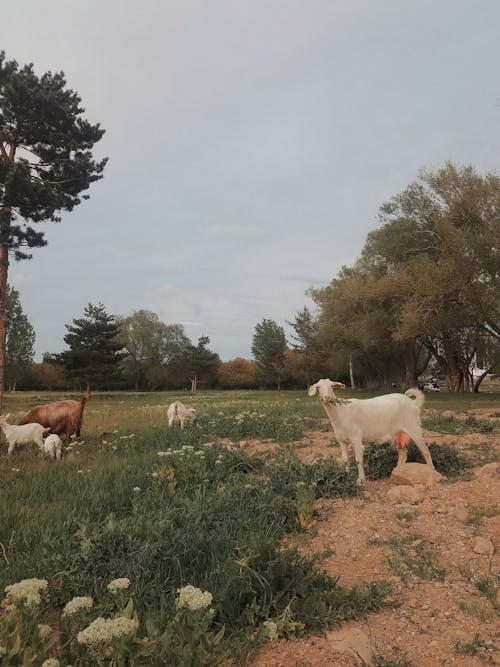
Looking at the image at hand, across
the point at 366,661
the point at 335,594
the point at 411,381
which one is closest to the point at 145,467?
the point at 335,594

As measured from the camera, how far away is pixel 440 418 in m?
13.8

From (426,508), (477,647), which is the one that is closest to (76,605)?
(477,647)

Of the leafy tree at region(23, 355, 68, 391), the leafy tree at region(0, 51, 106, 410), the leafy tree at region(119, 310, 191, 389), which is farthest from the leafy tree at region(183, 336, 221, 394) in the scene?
the leafy tree at region(0, 51, 106, 410)

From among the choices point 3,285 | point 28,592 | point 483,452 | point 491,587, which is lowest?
point 491,587

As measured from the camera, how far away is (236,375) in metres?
81.8

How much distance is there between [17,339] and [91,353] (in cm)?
1470

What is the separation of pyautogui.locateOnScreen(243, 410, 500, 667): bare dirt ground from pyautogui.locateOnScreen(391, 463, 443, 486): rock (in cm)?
17

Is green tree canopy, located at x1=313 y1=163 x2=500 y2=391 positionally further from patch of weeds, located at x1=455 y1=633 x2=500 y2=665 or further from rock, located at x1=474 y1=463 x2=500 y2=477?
patch of weeds, located at x1=455 y1=633 x2=500 y2=665

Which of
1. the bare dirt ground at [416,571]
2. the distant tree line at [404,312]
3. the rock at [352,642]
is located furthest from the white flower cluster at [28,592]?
the distant tree line at [404,312]

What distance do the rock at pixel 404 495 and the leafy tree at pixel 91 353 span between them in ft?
145

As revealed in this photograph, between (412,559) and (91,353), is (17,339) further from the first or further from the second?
(412,559)

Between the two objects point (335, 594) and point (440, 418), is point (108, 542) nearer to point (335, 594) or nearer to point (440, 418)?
point (335, 594)

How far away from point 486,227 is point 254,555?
95.6 ft

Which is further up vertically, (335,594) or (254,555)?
(254,555)
